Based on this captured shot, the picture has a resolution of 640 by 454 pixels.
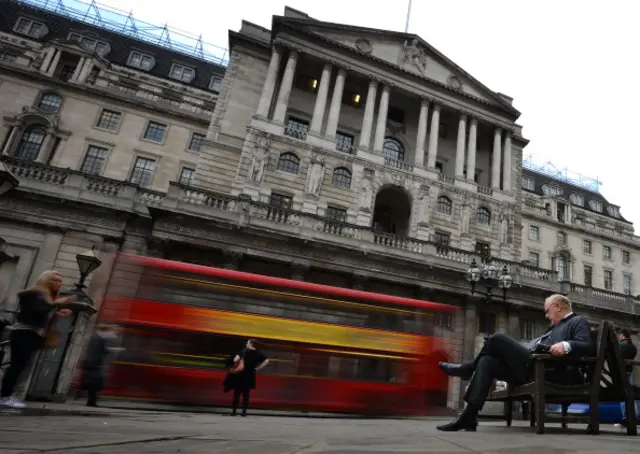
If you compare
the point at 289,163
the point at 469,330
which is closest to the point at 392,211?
the point at 289,163

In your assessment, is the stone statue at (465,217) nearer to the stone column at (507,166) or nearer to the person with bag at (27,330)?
the stone column at (507,166)

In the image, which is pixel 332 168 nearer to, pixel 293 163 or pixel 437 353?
pixel 293 163

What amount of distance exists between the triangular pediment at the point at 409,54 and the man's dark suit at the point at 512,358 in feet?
84.9

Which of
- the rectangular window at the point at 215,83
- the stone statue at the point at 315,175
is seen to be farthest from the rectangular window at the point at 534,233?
the rectangular window at the point at 215,83

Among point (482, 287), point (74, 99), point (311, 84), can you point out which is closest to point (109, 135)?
point (74, 99)

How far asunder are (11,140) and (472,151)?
3084 cm

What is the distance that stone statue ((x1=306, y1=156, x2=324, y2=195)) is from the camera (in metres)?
22.6

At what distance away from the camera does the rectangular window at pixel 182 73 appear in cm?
3672

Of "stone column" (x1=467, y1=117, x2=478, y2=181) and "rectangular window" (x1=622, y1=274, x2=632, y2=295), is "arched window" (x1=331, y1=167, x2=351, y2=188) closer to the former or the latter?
"stone column" (x1=467, y1=117, x2=478, y2=181)

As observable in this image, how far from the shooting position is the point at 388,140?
91.7ft

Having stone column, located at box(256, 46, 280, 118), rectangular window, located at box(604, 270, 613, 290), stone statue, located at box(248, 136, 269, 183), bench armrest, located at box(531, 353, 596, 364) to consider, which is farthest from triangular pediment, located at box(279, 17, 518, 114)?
bench armrest, located at box(531, 353, 596, 364)

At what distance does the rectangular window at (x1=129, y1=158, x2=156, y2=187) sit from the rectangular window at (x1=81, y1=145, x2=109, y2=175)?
208cm

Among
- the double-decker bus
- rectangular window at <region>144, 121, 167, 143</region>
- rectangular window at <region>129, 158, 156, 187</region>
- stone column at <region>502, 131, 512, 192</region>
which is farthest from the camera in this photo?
rectangular window at <region>144, 121, 167, 143</region>

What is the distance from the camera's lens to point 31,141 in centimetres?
2778
